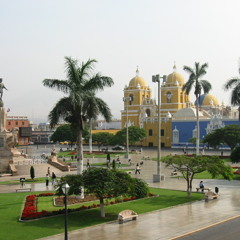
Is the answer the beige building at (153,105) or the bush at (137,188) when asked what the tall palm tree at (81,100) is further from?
the beige building at (153,105)

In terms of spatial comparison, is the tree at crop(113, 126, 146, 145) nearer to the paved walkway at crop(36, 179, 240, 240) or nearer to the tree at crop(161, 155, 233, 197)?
the tree at crop(161, 155, 233, 197)

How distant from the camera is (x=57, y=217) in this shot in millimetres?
18625

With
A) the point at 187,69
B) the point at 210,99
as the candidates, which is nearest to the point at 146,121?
the point at 210,99

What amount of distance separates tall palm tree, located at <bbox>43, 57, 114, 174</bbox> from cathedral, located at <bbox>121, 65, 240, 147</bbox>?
188 ft

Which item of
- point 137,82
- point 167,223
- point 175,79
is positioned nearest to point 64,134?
point 137,82

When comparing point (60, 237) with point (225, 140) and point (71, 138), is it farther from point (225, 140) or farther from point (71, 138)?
point (71, 138)

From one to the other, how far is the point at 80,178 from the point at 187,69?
105 feet

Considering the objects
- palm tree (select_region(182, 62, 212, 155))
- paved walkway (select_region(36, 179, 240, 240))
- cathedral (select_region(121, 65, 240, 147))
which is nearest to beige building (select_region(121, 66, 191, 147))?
cathedral (select_region(121, 65, 240, 147))

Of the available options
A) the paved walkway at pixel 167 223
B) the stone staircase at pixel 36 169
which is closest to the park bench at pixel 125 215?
the paved walkway at pixel 167 223

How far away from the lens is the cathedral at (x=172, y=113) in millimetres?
84419

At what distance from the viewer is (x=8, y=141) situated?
4156 cm

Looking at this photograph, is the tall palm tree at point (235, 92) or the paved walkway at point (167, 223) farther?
the tall palm tree at point (235, 92)

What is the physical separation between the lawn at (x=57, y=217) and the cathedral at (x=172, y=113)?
57284 mm

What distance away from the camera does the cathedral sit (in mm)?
84419
